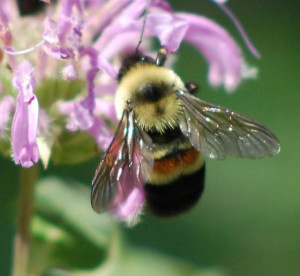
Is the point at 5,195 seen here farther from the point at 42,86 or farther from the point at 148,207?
the point at 148,207

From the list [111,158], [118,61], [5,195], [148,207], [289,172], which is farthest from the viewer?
[289,172]

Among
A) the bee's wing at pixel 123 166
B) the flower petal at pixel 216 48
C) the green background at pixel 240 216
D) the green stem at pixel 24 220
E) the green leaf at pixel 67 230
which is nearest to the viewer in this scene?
the bee's wing at pixel 123 166

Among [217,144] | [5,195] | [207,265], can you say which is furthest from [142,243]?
[217,144]

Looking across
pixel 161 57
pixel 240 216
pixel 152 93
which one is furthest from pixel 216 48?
pixel 240 216

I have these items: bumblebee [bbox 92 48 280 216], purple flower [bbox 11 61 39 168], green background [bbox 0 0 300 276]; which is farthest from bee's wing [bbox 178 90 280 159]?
green background [bbox 0 0 300 276]

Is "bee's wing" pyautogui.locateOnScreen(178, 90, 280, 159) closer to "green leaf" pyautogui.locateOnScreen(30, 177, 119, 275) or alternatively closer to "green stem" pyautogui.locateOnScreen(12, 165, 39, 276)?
"green stem" pyautogui.locateOnScreen(12, 165, 39, 276)

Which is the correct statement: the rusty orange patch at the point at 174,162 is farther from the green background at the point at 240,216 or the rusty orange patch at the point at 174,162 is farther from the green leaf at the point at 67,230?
the green background at the point at 240,216

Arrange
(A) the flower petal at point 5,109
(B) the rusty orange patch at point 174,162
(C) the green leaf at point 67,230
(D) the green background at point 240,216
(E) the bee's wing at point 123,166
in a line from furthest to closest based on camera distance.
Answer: (D) the green background at point 240,216 → (C) the green leaf at point 67,230 → (A) the flower petal at point 5,109 → (B) the rusty orange patch at point 174,162 → (E) the bee's wing at point 123,166

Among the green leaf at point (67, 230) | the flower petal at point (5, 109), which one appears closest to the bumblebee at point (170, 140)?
the flower petal at point (5, 109)
